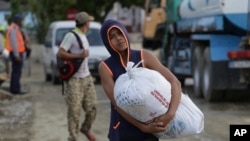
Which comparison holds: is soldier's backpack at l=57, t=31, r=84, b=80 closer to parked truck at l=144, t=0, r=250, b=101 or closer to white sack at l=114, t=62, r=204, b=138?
white sack at l=114, t=62, r=204, b=138

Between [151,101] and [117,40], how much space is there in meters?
0.60

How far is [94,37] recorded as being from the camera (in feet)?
62.5

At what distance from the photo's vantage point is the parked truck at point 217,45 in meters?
12.3

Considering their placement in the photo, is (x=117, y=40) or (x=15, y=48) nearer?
(x=117, y=40)

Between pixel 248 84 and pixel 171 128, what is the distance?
842 cm

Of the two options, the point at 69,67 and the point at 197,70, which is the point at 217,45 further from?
the point at 69,67

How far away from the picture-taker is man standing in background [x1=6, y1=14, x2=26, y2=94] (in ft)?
48.9

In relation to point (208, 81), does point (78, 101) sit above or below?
above

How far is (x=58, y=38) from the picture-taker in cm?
1947

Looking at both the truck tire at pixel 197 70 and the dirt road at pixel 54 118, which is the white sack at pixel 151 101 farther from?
the truck tire at pixel 197 70

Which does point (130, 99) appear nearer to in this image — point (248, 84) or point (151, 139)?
point (151, 139)

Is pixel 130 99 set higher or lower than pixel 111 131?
higher

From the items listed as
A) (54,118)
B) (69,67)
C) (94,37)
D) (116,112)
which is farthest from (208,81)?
(116,112)

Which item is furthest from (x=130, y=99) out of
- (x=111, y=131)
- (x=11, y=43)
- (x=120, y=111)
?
(x=11, y=43)
